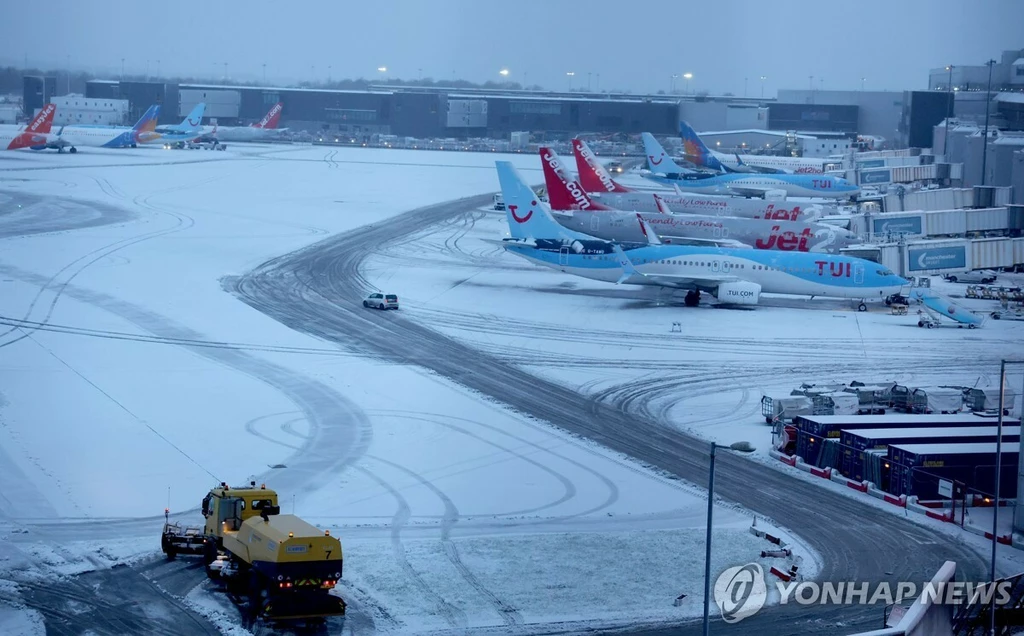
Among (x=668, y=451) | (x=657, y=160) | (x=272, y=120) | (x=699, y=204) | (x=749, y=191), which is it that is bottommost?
(x=668, y=451)

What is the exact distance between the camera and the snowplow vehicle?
16.2m

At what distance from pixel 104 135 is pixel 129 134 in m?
2.49

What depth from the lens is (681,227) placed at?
189 feet

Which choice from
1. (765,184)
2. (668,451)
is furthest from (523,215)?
(765,184)

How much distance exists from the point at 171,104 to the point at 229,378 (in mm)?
136582

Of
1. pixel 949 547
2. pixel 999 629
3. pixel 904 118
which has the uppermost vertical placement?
pixel 904 118

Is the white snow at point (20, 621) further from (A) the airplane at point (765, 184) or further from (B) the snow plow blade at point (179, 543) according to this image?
(A) the airplane at point (765, 184)

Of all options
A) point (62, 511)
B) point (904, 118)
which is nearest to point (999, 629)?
point (62, 511)

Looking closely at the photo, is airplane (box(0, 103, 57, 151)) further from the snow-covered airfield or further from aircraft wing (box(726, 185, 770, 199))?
aircraft wing (box(726, 185, 770, 199))

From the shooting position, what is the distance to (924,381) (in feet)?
109

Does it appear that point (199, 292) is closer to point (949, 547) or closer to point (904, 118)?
point (949, 547)

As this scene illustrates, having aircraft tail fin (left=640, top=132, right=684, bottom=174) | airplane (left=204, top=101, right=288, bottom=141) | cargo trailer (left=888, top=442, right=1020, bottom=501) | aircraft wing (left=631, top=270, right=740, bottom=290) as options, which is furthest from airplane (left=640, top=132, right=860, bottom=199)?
airplane (left=204, top=101, right=288, bottom=141)

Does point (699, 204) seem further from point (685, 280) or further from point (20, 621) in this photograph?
point (20, 621)

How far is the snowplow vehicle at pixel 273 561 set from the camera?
16219 mm
